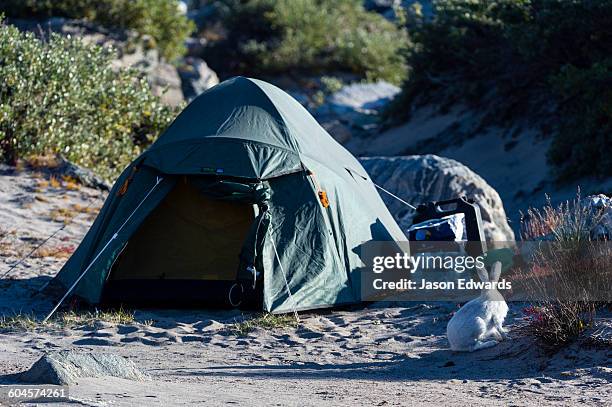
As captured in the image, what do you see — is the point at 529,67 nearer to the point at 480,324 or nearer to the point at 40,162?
the point at 40,162

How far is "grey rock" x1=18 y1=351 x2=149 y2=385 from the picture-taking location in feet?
20.4

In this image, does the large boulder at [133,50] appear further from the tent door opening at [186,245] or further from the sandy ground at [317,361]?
the sandy ground at [317,361]

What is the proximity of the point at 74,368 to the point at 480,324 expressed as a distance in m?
3.24

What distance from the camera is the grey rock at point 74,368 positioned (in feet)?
20.4

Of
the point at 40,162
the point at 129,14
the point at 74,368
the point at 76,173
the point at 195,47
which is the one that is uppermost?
the point at 195,47

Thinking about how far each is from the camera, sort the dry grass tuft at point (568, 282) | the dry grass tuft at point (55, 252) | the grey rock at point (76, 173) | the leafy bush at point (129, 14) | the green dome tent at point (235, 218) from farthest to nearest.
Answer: the leafy bush at point (129, 14), the grey rock at point (76, 173), the dry grass tuft at point (55, 252), the green dome tent at point (235, 218), the dry grass tuft at point (568, 282)

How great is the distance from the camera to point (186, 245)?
10766 mm

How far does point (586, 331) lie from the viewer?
7.85 metres

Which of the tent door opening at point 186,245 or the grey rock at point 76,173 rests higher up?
the grey rock at point 76,173

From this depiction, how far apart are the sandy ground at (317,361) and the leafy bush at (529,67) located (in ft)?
23.2

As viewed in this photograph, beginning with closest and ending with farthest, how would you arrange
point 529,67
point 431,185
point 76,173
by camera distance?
point 431,185, point 76,173, point 529,67

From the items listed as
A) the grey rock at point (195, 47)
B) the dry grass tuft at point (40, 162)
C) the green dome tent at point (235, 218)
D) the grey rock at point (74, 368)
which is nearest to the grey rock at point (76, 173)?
the dry grass tuft at point (40, 162)

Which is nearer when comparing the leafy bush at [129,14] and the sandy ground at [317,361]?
the sandy ground at [317,361]

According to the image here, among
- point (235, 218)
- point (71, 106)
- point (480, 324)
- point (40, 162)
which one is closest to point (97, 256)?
point (235, 218)
